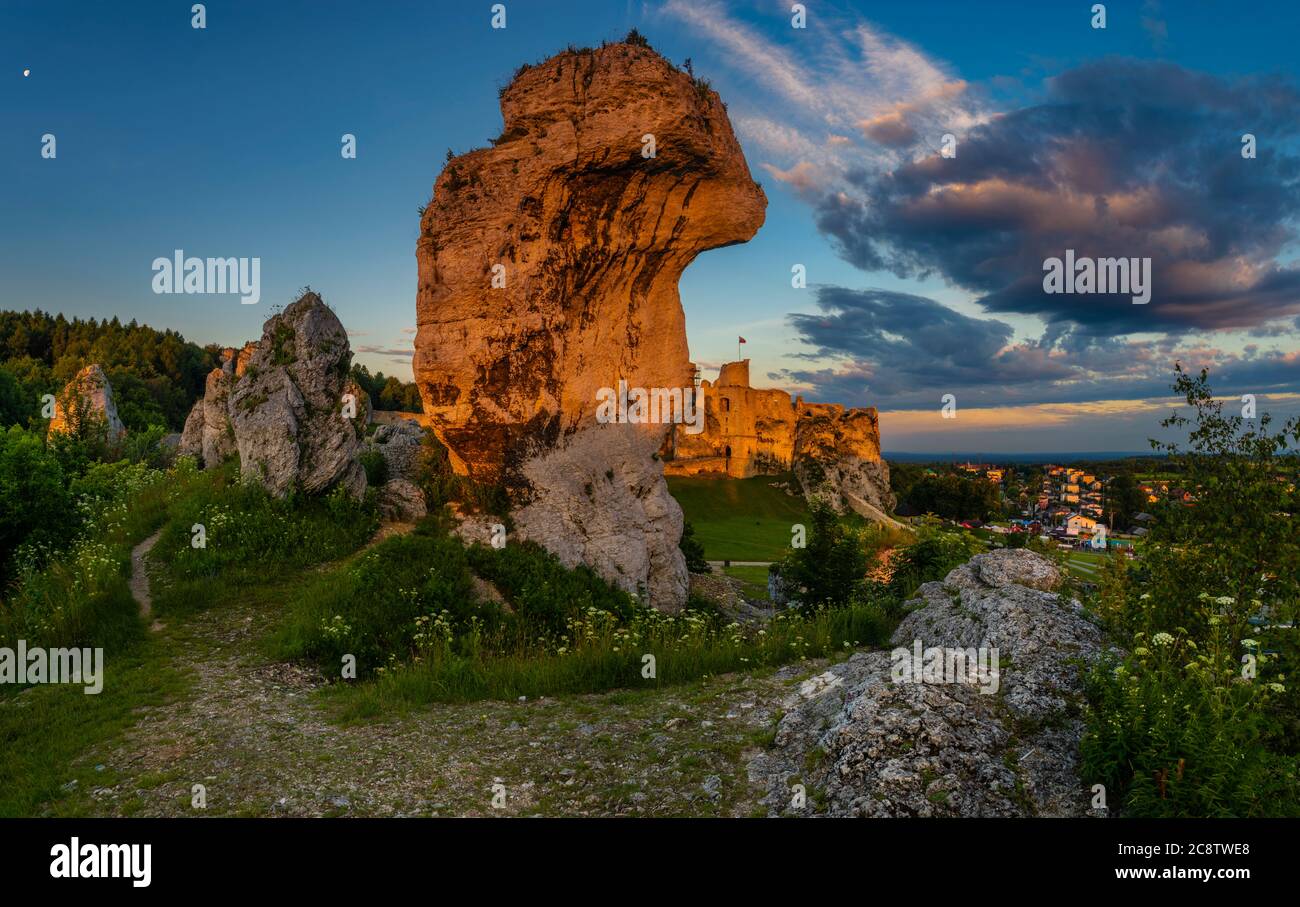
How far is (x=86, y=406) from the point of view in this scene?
1865 inches

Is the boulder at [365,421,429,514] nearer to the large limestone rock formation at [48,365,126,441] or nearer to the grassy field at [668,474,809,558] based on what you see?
the grassy field at [668,474,809,558]

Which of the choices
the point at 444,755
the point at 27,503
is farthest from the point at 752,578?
the point at 444,755

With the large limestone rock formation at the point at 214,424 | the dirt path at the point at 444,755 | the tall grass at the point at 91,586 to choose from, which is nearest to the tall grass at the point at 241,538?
the tall grass at the point at 91,586

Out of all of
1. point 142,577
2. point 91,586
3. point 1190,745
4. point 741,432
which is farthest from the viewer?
point 741,432

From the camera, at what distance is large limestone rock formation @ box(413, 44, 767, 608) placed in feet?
62.8

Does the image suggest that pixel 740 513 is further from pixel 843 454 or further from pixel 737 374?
pixel 737 374

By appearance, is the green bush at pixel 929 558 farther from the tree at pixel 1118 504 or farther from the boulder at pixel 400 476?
the tree at pixel 1118 504

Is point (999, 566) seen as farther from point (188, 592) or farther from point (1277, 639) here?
point (188, 592)

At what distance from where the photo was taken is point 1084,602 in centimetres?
1076

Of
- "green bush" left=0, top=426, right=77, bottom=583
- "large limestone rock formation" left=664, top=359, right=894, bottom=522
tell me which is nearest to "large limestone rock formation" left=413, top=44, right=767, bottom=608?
"green bush" left=0, top=426, right=77, bottom=583

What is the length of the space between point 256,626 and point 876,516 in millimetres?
71464

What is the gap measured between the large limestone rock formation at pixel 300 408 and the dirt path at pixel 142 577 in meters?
3.09

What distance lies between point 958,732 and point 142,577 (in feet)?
59.4

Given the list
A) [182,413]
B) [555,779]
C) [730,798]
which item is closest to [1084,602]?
[730,798]
